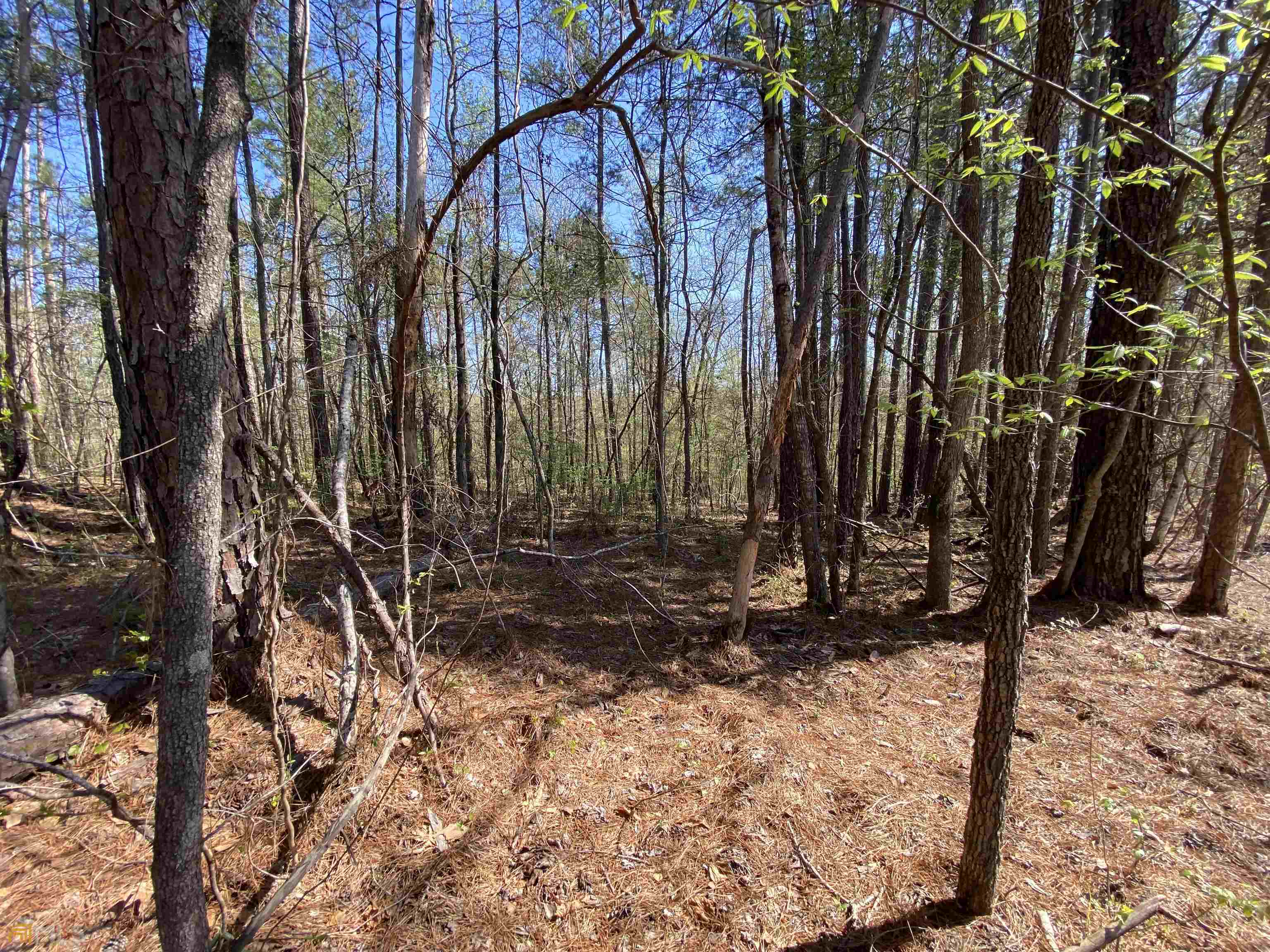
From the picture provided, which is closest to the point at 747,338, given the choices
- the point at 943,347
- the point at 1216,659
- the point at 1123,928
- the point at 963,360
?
the point at 943,347

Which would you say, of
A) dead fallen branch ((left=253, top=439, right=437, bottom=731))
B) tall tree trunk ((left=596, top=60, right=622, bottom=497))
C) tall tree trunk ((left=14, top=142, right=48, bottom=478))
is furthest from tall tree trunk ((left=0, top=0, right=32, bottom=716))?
tall tree trunk ((left=596, top=60, right=622, bottom=497))

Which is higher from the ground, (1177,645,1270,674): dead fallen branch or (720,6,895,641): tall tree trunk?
(720,6,895,641): tall tree trunk

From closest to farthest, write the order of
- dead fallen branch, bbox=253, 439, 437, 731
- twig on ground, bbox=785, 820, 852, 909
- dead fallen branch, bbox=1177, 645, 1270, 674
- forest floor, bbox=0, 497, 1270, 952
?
forest floor, bbox=0, 497, 1270, 952 → twig on ground, bbox=785, 820, 852, 909 → dead fallen branch, bbox=253, 439, 437, 731 → dead fallen branch, bbox=1177, 645, 1270, 674

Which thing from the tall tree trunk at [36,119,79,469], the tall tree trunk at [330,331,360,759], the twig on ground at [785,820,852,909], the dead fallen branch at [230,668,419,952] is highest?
the tall tree trunk at [36,119,79,469]

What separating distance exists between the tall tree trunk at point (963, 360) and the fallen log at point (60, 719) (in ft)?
18.9

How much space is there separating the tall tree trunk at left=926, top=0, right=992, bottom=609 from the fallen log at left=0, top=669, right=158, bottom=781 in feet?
18.9

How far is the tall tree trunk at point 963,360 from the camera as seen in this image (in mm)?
4375

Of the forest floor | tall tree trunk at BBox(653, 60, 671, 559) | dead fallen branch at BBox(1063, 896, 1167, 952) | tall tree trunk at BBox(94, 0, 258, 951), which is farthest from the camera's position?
tall tree trunk at BBox(653, 60, 671, 559)

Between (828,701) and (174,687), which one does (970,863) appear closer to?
(828,701)

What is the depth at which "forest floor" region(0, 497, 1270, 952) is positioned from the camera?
6.94 feet

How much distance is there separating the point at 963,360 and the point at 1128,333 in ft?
Result: 4.94

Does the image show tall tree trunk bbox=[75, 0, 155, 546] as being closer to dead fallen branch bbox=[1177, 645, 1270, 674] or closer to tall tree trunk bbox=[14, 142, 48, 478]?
tall tree trunk bbox=[14, 142, 48, 478]

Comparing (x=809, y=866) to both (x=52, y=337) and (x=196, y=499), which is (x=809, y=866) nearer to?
(x=196, y=499)

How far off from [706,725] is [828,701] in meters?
1.03
